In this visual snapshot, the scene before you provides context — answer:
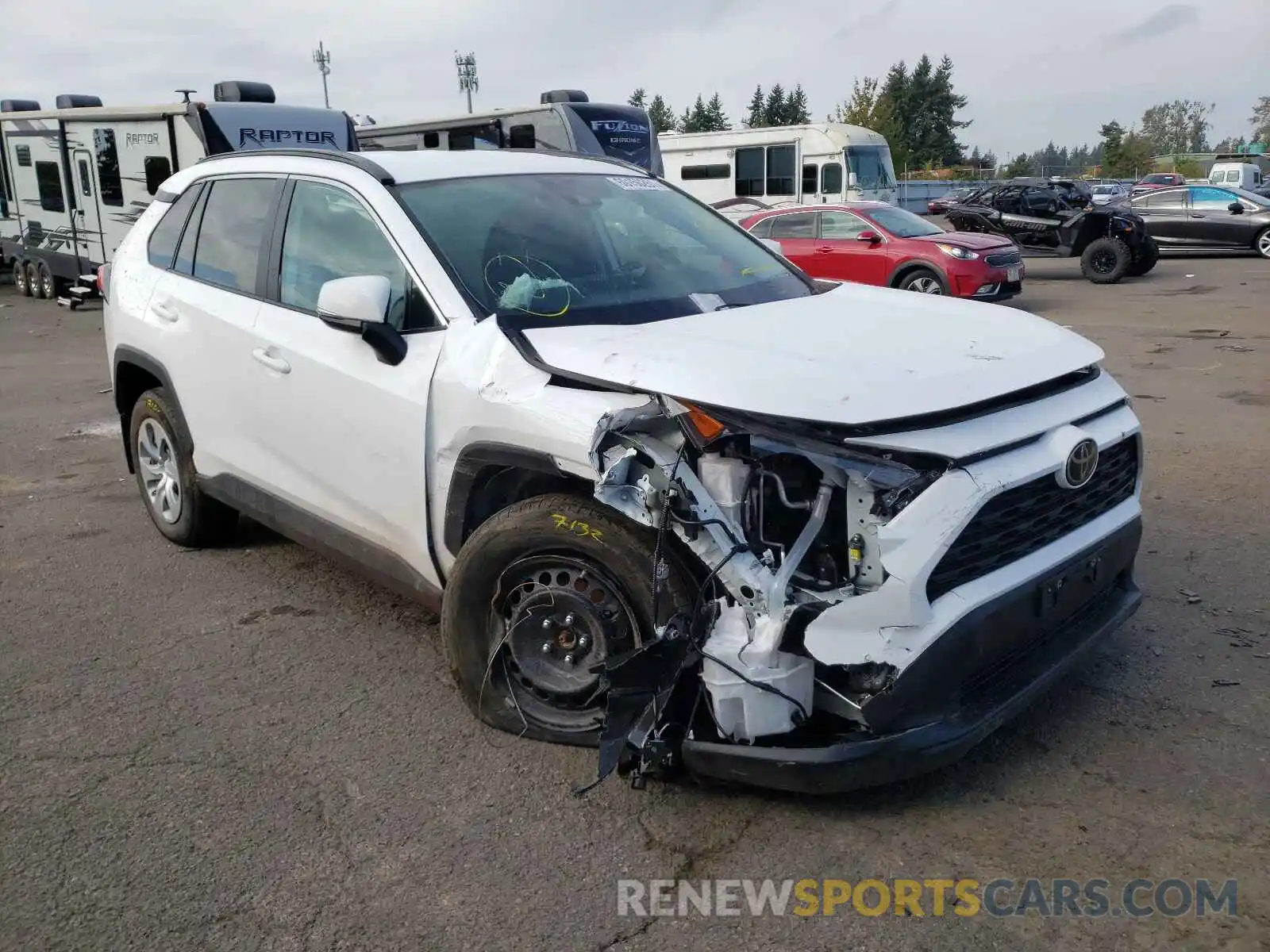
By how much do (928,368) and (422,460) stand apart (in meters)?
1.64

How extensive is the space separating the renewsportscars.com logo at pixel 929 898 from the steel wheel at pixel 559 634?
2.12 feet

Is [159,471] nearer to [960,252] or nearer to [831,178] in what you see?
[960,252]

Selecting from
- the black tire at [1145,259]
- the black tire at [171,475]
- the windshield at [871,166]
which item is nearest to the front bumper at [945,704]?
the black tire at [171,475]

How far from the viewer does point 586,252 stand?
157 inches

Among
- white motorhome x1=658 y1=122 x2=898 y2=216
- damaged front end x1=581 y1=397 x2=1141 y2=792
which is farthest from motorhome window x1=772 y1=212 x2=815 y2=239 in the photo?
damaged front end x1=581 y1=397 x2=1141 y2=792

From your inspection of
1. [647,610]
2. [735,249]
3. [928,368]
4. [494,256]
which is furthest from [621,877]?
[735,249]

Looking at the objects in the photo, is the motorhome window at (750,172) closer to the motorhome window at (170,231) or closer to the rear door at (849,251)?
the rear door at (849,251)

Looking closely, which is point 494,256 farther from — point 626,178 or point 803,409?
point 803,409

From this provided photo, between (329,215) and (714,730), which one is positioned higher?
(329,215)

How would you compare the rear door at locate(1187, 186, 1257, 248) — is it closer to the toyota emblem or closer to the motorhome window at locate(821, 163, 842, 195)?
the motorhome window at locate(821, 163, 842, 195)

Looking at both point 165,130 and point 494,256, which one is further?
point 165,130

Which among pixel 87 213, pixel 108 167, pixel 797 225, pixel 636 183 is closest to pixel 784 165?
pixel 797 225

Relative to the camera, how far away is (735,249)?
14.7ft

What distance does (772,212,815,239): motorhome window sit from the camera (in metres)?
15.0
